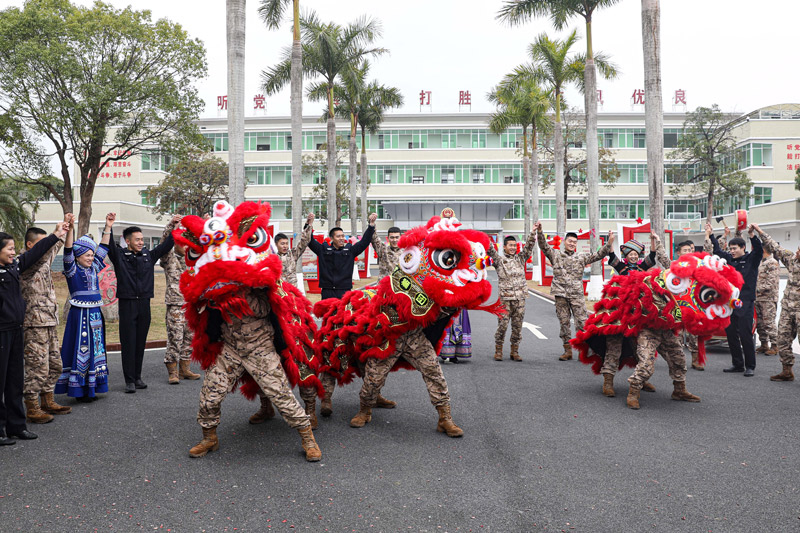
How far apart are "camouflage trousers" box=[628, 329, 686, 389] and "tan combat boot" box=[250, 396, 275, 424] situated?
3.92m

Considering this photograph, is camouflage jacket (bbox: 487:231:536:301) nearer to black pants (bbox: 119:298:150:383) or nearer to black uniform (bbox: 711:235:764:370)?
black uniform (bbox: 711:235:764:370)

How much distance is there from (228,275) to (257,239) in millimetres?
396

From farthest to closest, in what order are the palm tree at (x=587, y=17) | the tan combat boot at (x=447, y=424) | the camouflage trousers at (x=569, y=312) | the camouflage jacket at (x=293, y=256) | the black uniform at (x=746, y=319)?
the palm tree at (x=587, y=17) → the camouflage trousers at (x=569, y=312) → the black uniform at (x=746, y=319) → the camouflage jacket at (x=293, y=256) → the tan combat boot at (x=447, y=424)

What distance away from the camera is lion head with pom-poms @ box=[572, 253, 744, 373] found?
6188 millimetres

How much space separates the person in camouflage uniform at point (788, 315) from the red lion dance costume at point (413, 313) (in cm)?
483

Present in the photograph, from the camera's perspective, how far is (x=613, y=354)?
7.04 metres

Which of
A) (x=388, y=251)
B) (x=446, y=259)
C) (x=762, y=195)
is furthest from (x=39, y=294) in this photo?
(x=762, y=195)

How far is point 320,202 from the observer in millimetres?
46562

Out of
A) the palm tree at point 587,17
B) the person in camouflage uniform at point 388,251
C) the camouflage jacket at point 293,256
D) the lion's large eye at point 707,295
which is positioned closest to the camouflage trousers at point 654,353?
the lion's large eye at point 707,295

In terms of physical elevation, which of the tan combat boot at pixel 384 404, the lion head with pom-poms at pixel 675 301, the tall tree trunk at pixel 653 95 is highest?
the tall tree trunk at pixel 653 95

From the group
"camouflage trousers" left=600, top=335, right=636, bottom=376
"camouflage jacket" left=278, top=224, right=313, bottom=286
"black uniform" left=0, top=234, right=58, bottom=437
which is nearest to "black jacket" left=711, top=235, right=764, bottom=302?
"camouflage trousers" left=600, top=335, right=636, bottom=376

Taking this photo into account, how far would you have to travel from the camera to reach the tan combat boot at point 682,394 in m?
6.79

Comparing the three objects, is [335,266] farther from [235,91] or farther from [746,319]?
[746,319]

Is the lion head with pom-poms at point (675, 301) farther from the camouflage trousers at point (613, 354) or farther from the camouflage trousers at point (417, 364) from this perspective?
the camouflage trousers at point (417, 364)
